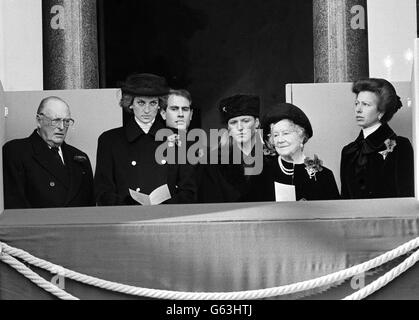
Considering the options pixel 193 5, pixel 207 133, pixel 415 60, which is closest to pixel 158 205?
pixel 207 133

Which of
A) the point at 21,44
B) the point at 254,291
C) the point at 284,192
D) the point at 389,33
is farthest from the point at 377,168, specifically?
the point at 21,44

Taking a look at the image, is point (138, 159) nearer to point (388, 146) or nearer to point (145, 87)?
point (145, 87)

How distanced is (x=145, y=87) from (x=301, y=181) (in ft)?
2.12

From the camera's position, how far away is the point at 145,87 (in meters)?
2.86

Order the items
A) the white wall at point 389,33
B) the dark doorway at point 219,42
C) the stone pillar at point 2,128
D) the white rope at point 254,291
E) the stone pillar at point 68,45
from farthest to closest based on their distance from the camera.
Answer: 1. the dark doorway at point 219,42
2. the stone pillar at point 68,45
3. the white wall at point 389,33
4. the stone pillar at point 2,128
5. the white rope at point 254,291

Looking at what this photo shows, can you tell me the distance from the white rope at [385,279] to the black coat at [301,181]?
13.6 inches

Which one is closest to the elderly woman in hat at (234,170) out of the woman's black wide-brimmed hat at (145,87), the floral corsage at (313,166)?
the floral corsage at (313,166)

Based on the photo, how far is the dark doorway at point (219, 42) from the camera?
7.62m

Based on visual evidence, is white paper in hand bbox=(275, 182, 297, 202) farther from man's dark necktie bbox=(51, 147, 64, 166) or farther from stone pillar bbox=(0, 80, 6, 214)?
stone pillar bbox=(0, 80, 6, 214)

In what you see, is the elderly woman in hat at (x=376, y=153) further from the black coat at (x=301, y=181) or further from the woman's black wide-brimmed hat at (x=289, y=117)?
the woman's black wide-brimmed hat at (x=289, y=117)

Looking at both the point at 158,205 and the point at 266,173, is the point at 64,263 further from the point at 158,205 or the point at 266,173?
the point at 266,173

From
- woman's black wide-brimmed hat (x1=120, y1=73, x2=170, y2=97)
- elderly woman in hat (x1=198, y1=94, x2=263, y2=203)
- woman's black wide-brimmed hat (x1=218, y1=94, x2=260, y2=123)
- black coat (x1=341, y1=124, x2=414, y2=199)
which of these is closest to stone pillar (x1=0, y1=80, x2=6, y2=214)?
woman's black wide-brimmed hat (x1=120, y1=73, x2=170, y2=97)
